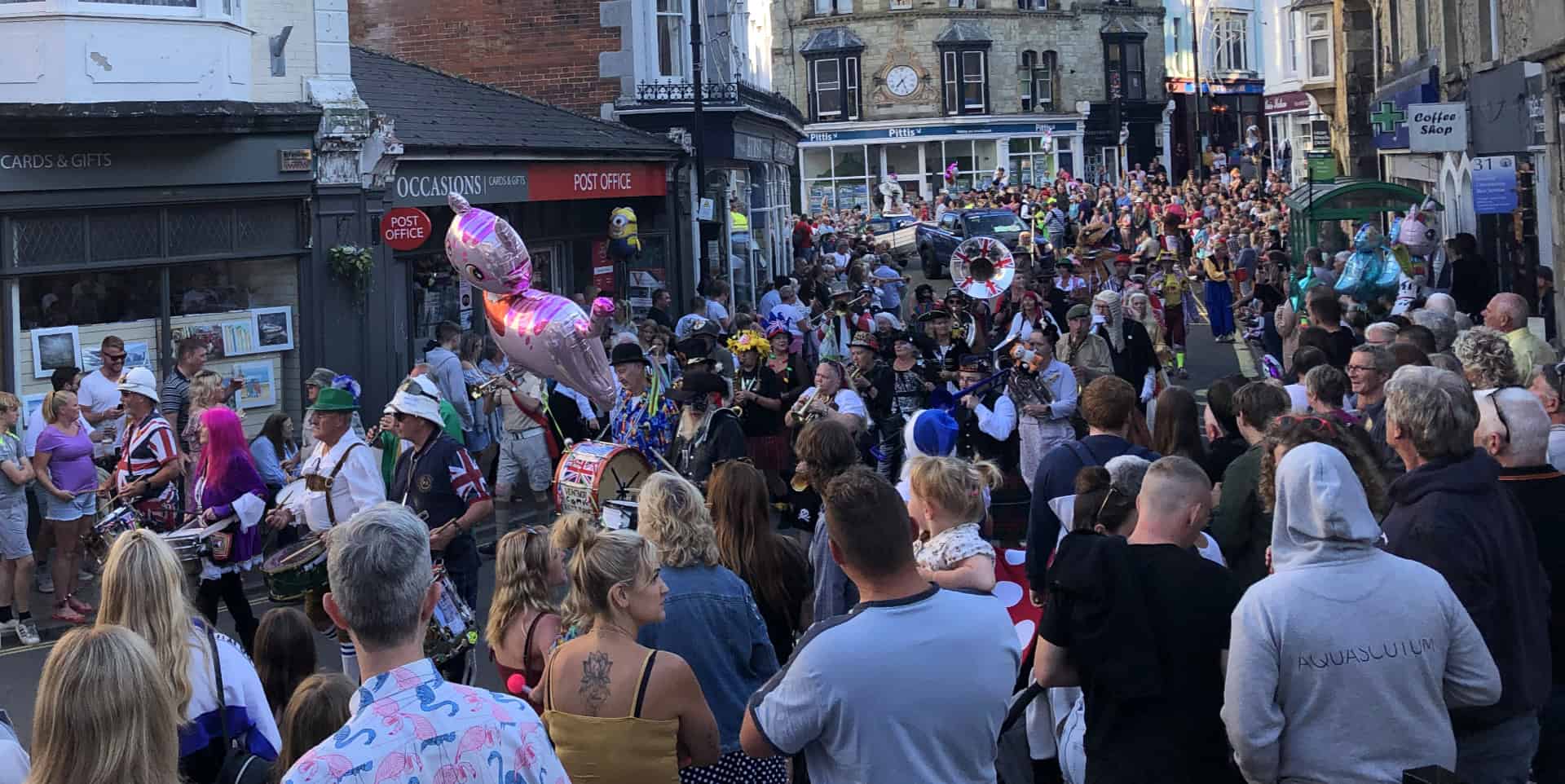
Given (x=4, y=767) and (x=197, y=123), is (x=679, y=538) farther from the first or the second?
(x=197, y=123)

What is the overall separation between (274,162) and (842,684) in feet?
42.2

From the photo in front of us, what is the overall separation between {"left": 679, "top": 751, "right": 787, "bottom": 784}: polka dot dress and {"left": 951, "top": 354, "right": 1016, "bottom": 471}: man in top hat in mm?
5639

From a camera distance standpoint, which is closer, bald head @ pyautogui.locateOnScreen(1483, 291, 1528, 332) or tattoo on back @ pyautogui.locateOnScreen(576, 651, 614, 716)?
tattoo on back @ pyautogui.locateOnScreen(576, 651, 614, 716)

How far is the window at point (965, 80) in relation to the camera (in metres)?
61.7

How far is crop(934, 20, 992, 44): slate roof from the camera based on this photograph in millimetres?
61188

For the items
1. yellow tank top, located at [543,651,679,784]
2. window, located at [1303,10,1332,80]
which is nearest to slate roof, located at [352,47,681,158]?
yellow tank top, located at [543,651,679,784]

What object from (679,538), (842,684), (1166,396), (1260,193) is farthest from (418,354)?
(1260,193)

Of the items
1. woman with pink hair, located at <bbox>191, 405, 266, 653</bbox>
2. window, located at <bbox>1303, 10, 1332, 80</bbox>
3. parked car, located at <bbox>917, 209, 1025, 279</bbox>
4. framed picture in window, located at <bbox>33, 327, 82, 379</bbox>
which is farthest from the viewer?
parked car, located at <bbox>917, 209, 1025, 279</bbox>

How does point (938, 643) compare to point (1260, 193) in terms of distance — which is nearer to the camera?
point (938, 643)

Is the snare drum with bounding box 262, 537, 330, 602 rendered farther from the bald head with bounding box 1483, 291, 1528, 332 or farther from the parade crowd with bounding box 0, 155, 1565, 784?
the bald head with bounding box 1483, 291, 1528, 332

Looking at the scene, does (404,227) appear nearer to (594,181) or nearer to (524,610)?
(594,181)

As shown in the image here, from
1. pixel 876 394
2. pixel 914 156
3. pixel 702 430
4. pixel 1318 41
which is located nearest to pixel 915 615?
pixel 702 430

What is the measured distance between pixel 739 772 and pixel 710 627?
0.45 meters

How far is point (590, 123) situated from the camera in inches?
906
